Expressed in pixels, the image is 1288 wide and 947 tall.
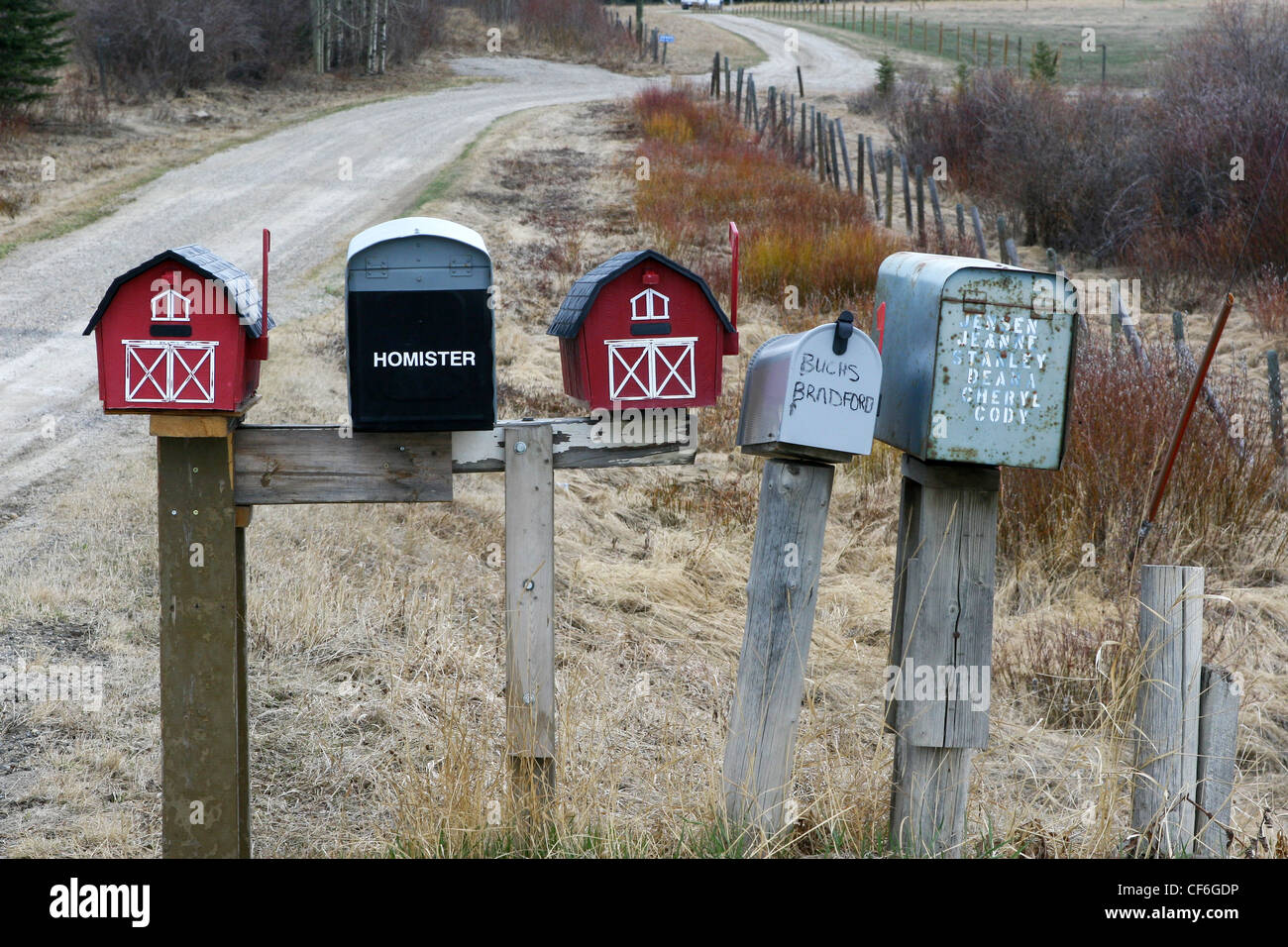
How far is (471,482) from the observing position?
6504mm

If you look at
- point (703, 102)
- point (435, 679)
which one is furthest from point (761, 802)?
point (703, 102)

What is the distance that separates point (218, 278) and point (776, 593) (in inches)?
52.7

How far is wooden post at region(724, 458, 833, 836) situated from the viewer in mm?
2449

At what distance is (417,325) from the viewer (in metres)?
2.35

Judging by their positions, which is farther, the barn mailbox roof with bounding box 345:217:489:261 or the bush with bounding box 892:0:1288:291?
the bush with bounding box 892:0:1288:291

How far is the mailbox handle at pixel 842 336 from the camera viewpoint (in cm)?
225

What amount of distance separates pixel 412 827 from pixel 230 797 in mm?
404

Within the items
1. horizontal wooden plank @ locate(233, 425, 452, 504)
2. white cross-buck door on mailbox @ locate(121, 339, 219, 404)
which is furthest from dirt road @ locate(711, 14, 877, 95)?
white cross-buck door on mailbox @ locate(121, 339, 219, 404)

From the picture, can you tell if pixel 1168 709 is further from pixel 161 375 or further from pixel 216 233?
pixel 216 233

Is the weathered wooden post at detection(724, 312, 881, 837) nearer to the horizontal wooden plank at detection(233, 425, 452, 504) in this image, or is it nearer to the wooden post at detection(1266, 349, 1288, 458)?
the horizontal wooden plank at detection(233, 425, 452, 504)

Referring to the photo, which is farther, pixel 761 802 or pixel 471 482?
pixel 471 482

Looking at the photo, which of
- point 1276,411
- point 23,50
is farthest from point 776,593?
point 23,50

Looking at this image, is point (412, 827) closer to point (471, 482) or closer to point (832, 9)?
point (471, 482)

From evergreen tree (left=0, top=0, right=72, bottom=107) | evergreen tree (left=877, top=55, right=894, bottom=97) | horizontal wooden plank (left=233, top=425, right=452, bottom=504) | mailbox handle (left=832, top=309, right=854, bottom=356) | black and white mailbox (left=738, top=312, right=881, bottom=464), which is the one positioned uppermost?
evergreen tree (left=877, top=55, right=894, bottom=97)
